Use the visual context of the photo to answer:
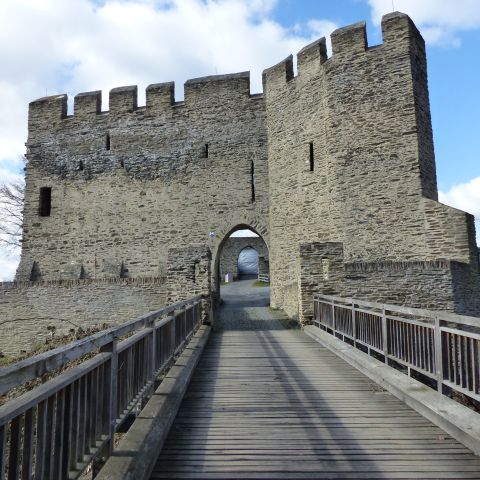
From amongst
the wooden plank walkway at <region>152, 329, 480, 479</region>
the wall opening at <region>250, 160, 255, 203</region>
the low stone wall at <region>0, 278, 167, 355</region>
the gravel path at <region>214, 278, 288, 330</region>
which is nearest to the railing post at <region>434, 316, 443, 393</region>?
the wooden plank walkway at <region>152, 329, 480, 479</region>

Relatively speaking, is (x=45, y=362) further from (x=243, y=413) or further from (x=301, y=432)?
(x=243, y=413)

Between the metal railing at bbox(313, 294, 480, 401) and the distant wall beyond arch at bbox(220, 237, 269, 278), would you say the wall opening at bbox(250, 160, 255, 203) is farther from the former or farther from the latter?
the distant wall beyond arch at bbox(220, 237, 269, 278)

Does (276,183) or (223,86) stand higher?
(223,86)

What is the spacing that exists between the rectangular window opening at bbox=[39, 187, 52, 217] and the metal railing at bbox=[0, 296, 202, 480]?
17.5m

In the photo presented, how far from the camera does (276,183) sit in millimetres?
17125

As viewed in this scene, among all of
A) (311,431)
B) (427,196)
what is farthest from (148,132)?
(311,431)

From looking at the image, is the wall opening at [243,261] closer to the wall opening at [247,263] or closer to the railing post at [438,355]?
the wall opening at [247,263]

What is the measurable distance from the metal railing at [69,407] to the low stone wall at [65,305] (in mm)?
11548

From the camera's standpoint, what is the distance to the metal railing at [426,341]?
12.7 feet

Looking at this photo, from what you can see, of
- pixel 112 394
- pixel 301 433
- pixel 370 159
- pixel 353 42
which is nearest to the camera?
pixel 112 394

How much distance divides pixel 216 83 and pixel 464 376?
16.8 meters

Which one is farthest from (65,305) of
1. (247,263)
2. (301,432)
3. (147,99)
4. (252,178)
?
(247,263)

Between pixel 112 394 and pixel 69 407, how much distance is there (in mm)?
661

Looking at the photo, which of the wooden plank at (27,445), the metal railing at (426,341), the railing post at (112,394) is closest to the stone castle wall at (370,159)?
the metal railing at (426,341)
